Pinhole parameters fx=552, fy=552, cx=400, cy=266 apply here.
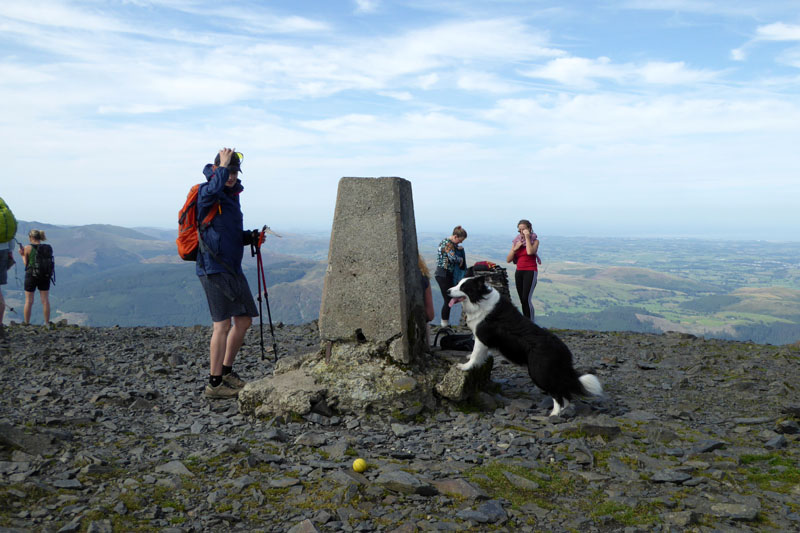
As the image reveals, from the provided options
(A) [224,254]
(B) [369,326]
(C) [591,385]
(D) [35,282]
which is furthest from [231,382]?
(D) [35,282]

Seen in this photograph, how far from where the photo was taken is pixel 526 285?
42.6 ft

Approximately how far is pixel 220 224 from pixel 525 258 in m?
7.80

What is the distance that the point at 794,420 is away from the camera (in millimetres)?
6898

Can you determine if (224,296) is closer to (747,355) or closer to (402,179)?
(402,179)

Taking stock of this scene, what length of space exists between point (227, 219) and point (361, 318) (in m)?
2.23

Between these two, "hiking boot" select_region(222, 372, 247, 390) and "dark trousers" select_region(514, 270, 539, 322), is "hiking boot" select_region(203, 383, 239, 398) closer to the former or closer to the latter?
"hiking boot" select_region(222, 372, 247, 390)

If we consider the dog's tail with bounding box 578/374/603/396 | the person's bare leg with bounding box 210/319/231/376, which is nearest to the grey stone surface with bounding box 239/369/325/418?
the person's bare leg with bounding box 210/319/231/376

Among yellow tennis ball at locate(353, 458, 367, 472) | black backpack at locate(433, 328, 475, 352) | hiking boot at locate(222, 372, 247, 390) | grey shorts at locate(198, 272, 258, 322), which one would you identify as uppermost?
grey shorts at locate(198, 272, 258, 322)

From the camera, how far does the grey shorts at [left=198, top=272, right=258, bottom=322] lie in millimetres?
7172

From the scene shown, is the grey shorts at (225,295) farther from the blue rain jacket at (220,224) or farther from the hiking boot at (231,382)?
the hiking boot at (231,382)

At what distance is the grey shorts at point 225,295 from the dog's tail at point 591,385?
14.8ft

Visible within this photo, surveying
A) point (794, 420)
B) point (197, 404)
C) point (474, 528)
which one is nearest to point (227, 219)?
point (197, 404)

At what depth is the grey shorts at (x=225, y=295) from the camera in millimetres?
7172

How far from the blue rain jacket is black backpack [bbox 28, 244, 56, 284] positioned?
9.44 meters
